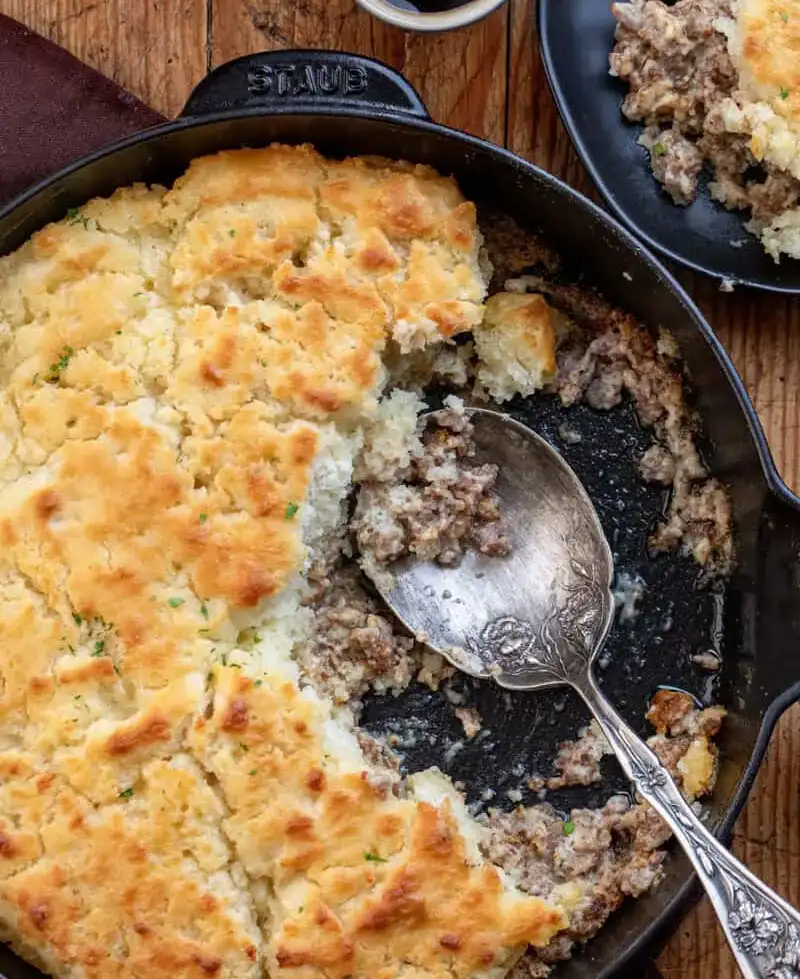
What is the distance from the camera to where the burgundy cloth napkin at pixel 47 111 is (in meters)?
3.81

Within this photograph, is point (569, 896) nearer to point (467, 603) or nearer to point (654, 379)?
point (467, 603)

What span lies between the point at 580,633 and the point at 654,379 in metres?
0.87

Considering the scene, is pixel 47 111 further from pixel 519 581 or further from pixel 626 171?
pixel 519 581

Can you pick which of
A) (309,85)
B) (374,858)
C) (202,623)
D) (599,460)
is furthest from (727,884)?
(309,85)

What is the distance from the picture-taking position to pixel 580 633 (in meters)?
3.71

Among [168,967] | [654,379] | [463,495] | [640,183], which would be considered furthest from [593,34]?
[168,967]

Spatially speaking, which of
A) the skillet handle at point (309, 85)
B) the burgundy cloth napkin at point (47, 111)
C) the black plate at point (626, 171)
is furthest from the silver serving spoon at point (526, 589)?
the burgundy cloth napkin at point (47, 111)

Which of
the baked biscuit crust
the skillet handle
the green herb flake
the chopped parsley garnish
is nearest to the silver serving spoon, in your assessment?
the baked biscuit crust

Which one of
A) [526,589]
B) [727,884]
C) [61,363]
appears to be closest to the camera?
[727,884]

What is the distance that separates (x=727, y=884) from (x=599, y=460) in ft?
4.57

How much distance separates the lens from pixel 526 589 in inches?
147

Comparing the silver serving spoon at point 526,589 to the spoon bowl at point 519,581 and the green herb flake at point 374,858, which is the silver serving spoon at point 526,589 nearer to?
the spoon bowl at point 519,581

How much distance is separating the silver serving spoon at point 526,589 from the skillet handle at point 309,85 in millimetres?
1008

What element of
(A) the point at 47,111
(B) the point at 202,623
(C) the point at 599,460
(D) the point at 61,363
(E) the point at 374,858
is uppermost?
(A) the point at 47,111
